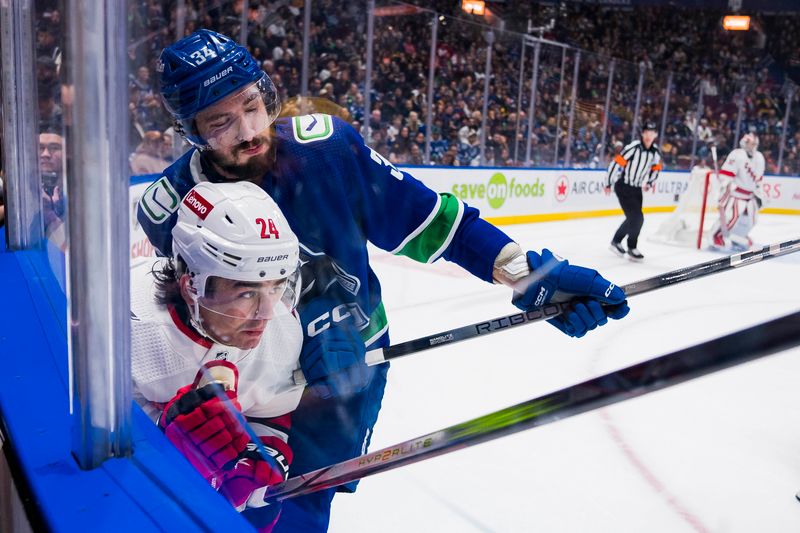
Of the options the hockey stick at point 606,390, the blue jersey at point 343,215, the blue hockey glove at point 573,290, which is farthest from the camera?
the blue hockey glove at point 573,290

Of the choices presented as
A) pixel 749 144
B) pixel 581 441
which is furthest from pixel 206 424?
Result: pixel 749 144

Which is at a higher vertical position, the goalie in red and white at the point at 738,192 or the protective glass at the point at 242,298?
the protective glass at the point at 242,298

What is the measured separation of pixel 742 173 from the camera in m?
5.75

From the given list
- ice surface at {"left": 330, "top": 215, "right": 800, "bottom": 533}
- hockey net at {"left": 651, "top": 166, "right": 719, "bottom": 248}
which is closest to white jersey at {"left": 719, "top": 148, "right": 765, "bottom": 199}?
hockey net at {"left": 651, "top": 166, "right": 719, "bottom": 248}

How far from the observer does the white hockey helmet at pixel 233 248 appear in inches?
28.2

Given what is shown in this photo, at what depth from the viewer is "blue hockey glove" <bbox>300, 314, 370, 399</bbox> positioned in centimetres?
85

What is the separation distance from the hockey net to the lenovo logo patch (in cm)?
584

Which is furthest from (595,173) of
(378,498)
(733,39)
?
(733,39)

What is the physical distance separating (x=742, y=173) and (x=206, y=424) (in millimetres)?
5990

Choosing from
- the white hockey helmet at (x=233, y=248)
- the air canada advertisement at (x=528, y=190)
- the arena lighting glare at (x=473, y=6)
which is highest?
the arena lighting glare at (x=473, y=6)

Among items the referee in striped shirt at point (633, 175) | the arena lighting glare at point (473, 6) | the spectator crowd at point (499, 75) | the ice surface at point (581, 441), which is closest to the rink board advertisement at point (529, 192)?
the spectator crowd at point (499, 75)

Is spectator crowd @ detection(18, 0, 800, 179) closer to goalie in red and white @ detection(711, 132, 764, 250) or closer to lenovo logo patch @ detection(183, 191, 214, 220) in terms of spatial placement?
lenovo logo patch @ detection(183, 191, 214, 220)

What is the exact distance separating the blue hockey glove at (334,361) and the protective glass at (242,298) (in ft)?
0.33

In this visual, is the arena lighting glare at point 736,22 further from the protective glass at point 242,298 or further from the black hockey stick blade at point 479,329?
the protective glass at point 242,298
